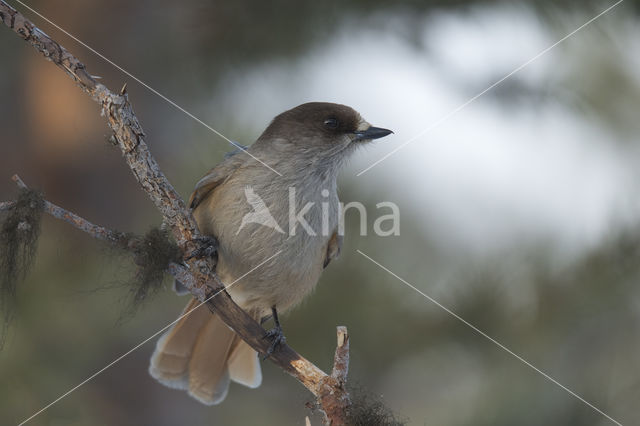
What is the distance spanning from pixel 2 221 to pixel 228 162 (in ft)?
3.95

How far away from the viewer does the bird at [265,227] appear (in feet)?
7.98

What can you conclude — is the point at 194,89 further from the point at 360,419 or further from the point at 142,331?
the point at 360,419

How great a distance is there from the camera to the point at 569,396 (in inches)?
85.3

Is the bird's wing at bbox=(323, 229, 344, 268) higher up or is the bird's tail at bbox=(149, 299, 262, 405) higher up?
the bird's wing at bbox=(323, 229, 344, 268)

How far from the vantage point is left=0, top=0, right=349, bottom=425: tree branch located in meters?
1.44

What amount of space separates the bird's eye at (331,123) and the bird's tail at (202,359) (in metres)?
0.96

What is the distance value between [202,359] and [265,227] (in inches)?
33.9

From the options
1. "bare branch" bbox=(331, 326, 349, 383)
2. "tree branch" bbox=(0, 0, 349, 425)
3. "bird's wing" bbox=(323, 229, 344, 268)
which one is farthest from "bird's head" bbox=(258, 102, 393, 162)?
"bare branch" bbox=(331, 326, 349, 383)

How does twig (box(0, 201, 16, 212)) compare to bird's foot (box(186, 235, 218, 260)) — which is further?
bird's foot (box(186, 235, 218, 260))

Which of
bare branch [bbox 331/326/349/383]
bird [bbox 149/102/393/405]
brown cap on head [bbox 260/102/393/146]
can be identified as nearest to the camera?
bare branch [bbox 331/326/349/383]

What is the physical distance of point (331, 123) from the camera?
2.71 metres

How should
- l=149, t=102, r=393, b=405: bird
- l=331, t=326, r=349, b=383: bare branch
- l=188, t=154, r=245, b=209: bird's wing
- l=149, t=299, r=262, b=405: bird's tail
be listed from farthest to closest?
l=149, t=299, r=262, b=405: bird's tail, l=188, t=154, r=245, b=209: bird's wing, l=149, t=102, r=393, b=405: bird, l=331, t=326, r=349, b=383: bare branch

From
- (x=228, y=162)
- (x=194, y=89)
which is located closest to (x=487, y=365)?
(x=228, y=162)

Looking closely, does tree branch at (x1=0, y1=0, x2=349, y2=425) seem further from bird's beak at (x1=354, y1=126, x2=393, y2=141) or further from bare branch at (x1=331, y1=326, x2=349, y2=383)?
bird's beak at (x1=354, y1=126, x2=393, y2=141)
